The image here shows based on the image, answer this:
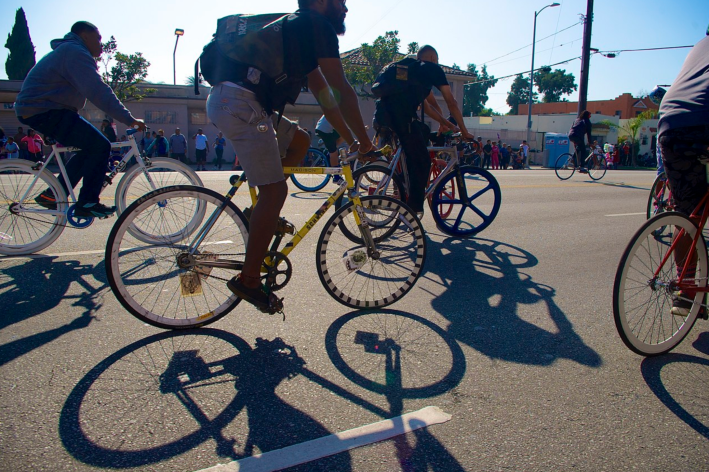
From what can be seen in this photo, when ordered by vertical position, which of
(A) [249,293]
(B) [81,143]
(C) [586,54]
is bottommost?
(A) [249,293]

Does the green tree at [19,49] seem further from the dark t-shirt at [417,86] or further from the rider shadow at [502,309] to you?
the rider shadow at [502,309]

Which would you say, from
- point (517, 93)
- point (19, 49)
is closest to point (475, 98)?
point (517, 93)

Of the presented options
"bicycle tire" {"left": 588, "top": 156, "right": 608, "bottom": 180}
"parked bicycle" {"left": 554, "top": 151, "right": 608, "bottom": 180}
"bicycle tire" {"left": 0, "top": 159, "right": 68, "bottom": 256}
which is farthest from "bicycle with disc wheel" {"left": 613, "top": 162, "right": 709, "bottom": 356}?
"bicycle tire" {"left": 588, "top": 156, "right": 608, "bottom": 180}

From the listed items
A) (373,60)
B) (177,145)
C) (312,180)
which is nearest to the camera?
(312,180)

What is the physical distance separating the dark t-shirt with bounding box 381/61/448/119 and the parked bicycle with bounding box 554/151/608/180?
36.6ft

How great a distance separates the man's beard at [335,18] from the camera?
10.4ft

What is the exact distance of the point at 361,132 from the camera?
3314 millimetres

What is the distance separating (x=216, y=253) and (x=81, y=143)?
97.9 inches

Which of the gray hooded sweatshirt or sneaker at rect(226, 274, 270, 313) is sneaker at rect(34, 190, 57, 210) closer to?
the gray hooded sweatshirt

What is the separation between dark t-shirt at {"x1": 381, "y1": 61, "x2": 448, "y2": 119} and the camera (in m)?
5.61

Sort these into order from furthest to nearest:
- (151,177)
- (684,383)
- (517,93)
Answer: (517,93)
(151,177)
(684,383)

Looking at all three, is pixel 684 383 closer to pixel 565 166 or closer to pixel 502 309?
pixel 502 309

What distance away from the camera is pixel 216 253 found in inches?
130

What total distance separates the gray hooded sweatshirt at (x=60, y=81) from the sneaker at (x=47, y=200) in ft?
2.41
